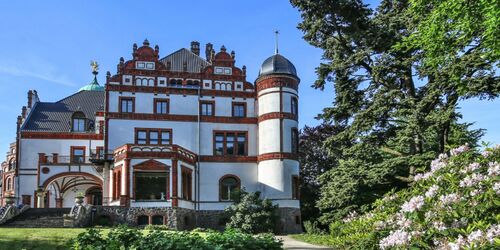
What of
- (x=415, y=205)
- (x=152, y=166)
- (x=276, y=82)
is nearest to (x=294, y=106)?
(x=276, y=82)

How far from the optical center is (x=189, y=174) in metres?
35.1

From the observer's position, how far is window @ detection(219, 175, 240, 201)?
3688 centimetres

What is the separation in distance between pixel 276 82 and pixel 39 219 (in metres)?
17.5

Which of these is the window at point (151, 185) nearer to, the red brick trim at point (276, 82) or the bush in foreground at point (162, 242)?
the red brick trim at point (276, 82)

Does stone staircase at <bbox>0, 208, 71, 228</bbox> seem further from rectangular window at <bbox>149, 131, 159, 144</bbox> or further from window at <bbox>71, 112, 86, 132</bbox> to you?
window at <bbox>71, 112, 86, 132</bbox>

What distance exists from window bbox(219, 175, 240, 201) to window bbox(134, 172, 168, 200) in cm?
522

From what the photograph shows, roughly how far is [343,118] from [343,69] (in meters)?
2.26

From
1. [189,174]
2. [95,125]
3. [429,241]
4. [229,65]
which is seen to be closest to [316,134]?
[229,65]

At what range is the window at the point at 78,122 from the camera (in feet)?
137

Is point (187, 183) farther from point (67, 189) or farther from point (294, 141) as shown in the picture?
point (67, 189)

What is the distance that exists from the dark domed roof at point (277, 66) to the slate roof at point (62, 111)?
1569 cm

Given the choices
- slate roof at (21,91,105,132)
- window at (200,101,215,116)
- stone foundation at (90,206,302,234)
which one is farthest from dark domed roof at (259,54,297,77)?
slate roof at (21,91,105,132)

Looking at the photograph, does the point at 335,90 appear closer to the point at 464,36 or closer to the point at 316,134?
the point at 464,36

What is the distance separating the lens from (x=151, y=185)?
32875mm
